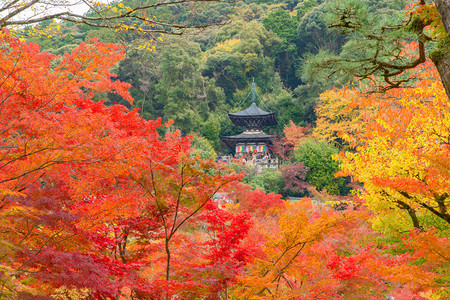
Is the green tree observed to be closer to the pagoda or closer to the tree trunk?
the pagoda

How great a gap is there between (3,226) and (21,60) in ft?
7.21

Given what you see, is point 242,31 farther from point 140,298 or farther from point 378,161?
point 140,298

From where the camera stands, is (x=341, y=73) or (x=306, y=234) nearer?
(x=341, y=73)

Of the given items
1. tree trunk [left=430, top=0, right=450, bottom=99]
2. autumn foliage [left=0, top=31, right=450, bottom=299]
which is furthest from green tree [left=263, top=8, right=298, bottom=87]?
tree trunk [left=430, top=0, right=450, bottom=99]

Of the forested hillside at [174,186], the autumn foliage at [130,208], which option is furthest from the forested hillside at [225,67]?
the autumn foliage at [130,208]

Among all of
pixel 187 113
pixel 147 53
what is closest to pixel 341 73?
pixel 187 113

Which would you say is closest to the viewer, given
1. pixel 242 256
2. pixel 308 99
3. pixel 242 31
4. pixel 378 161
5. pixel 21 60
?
pixel 21 60

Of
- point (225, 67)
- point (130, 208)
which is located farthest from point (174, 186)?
point (225, 67)

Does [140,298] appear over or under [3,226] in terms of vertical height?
under

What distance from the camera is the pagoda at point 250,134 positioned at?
2672 cm

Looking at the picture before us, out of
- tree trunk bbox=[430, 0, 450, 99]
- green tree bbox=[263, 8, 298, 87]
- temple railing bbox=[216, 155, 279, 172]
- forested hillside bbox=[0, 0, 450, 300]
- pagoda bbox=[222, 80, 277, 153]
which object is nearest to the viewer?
tree trunk bbox=[430, 0, 450, 99]

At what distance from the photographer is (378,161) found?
7566 millimetres

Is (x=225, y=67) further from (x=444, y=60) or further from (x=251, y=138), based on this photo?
(x=444, y=60)

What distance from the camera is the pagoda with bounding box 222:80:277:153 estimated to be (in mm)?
26719
